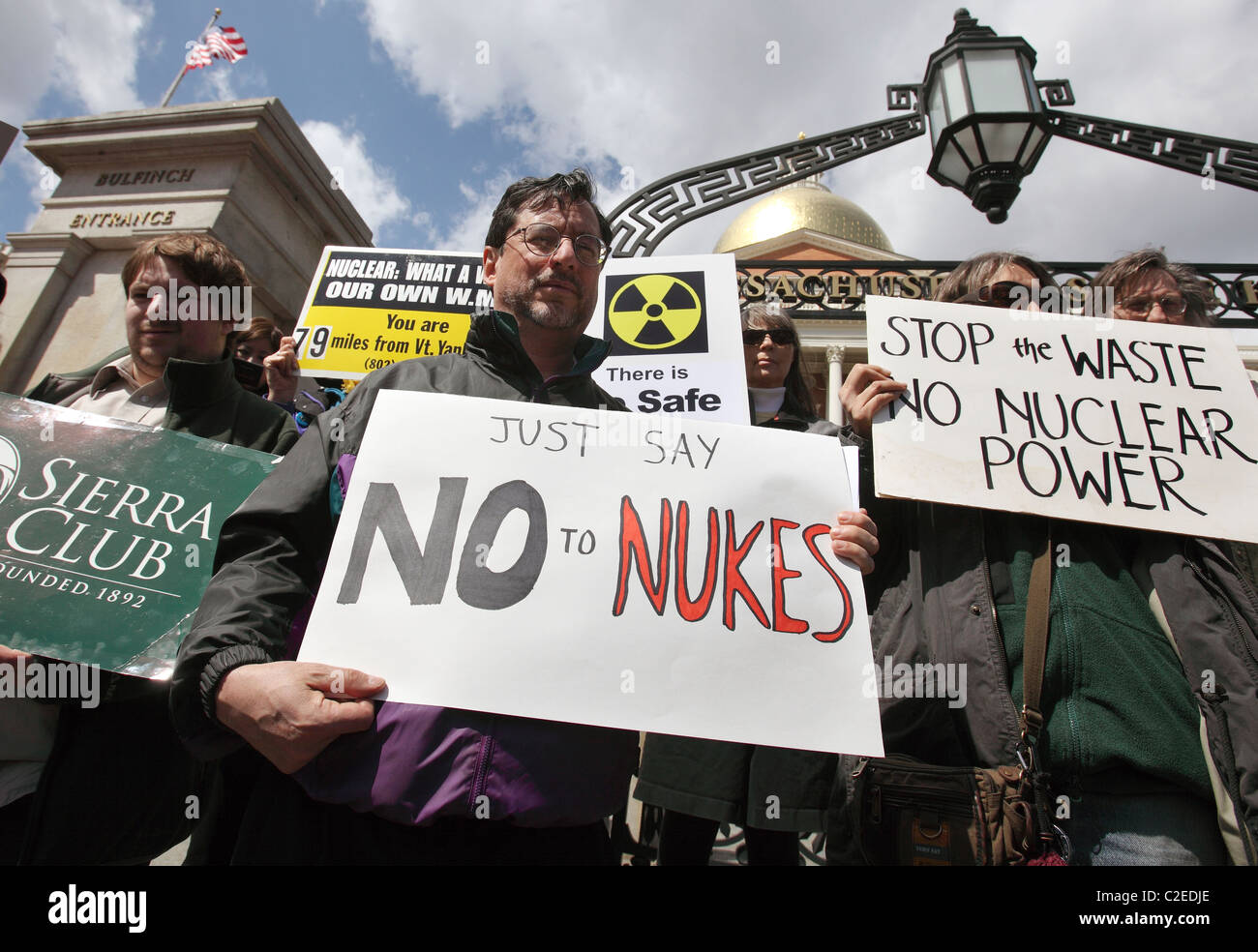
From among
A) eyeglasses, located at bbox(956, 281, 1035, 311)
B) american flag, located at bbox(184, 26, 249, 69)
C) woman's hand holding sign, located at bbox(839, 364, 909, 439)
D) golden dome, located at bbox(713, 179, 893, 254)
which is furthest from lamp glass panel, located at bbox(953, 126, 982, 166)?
golden dome, located at bbox(713, 179, 893, 254)

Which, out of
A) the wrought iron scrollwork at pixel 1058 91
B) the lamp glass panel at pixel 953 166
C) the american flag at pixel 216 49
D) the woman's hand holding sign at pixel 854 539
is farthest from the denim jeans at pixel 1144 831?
the american flag at pixel 216 49

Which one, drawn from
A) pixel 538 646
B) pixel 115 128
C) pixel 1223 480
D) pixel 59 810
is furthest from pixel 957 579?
pixel 115 128

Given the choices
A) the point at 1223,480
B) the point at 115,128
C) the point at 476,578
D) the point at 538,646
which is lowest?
the point at 538,646

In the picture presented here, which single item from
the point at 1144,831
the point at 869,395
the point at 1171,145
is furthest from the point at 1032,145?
the point at 1144,831

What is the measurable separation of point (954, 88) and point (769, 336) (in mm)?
2444

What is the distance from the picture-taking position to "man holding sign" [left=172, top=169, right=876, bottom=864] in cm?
107

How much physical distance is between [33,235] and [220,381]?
612cm

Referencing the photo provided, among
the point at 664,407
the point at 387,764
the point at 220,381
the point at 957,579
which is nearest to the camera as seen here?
the point at 387,764

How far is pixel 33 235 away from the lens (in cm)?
598

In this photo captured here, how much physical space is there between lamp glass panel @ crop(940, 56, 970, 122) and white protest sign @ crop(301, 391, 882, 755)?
373 centimetres

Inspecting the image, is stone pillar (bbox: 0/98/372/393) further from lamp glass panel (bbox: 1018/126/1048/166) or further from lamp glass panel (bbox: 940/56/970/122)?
lamp glass panel (bbox: 1018/126/1048/166)

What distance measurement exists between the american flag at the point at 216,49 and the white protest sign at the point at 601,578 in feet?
50.7

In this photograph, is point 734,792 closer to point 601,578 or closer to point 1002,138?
point 601,578
